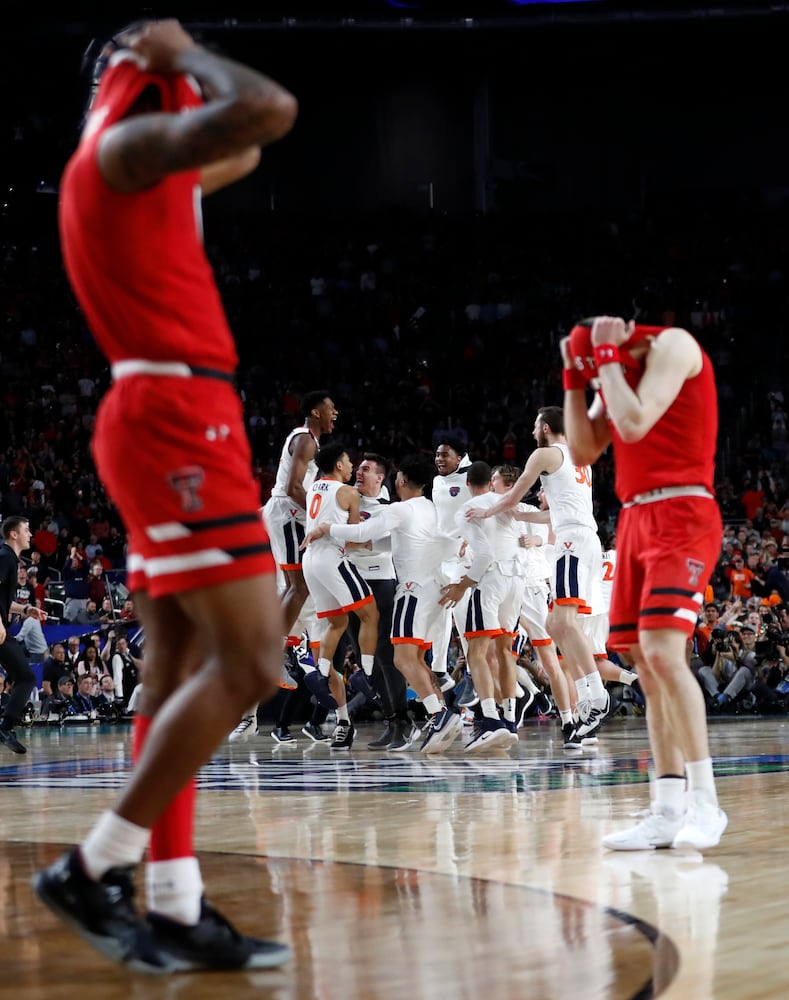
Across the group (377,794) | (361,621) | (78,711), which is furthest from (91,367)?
(377,794)

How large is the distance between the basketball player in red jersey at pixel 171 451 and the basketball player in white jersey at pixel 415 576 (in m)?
6.63

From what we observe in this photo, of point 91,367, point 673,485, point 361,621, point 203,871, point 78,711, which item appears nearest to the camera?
point 203,871

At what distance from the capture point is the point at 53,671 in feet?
51.3

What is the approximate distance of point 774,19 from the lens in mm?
26781

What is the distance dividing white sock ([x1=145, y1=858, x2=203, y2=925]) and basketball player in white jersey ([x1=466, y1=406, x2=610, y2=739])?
6.48 metres

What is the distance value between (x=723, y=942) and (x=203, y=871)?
67.2 inches

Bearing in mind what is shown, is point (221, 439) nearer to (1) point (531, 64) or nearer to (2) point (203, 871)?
(2) point (203, 871)

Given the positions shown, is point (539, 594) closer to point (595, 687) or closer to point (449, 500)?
point (449, 500)

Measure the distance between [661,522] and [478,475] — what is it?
5767 millimetres

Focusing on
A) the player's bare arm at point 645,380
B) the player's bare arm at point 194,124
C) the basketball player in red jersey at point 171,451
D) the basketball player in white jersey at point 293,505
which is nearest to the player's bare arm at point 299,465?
the basketball player in white jersey at point 293,505

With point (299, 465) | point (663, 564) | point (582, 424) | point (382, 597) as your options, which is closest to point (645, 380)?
point (582, 424)

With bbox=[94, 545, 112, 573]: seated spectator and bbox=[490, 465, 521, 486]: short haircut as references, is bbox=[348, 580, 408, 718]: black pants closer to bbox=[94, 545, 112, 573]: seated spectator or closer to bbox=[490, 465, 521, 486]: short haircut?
bbox=[490, 465, 521, 486]: short haircut

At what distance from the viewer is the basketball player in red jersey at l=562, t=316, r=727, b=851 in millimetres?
4516

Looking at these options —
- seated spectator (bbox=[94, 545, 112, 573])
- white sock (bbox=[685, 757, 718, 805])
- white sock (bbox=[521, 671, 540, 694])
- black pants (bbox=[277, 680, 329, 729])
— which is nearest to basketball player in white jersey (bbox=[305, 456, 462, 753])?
black pants (bbox=[277, 680, 329, 729])
